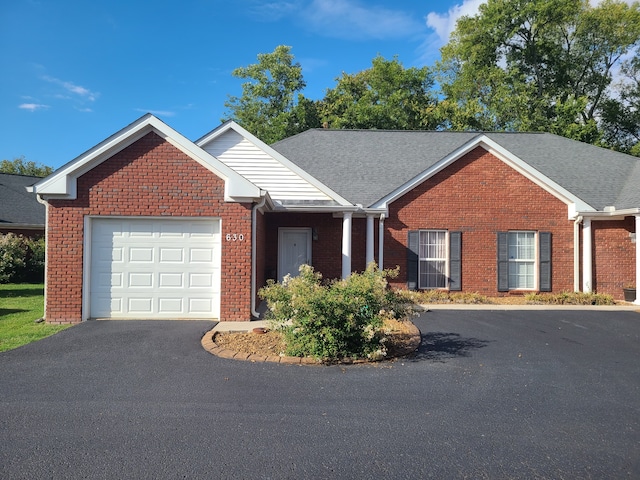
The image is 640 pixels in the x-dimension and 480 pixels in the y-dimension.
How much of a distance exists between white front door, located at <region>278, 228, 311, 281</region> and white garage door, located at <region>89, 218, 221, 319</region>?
5.02 m

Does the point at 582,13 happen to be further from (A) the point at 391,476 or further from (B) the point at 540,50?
(A) the point at 391,476

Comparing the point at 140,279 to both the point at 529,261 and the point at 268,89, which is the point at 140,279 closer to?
the point at 529,261

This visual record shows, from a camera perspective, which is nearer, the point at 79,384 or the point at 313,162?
the point at 79,384

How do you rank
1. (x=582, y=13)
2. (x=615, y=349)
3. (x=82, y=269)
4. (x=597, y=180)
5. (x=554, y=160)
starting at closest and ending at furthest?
(x=615, y=349), (x=82, y=269), (x=597, y=180), (x=554, y=160), (x=582, y=13)

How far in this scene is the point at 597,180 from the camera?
16.1 meters

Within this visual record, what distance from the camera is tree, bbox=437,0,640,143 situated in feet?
101

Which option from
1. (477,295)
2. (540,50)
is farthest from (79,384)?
(540,50)

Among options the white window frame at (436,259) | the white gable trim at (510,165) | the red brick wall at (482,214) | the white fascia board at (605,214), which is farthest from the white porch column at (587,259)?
the white window frame at (436,259)

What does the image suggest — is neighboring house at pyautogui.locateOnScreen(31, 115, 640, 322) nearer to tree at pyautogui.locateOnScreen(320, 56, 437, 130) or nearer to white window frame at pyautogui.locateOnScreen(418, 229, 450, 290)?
white window frame at pyautogui.locateOnScreen(418, 229, 450, 290)

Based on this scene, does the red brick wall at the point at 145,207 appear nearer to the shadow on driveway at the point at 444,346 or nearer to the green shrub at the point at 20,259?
the shadow on driveway at the point at 444,346

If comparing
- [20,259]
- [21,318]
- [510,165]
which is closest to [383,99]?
[510,165]

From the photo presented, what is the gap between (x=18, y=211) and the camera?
74.2 ft

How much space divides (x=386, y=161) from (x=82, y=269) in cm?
1132

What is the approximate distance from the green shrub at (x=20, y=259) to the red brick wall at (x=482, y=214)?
15.0 m
